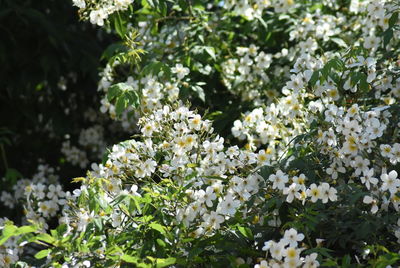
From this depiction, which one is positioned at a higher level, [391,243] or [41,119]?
[391,243]

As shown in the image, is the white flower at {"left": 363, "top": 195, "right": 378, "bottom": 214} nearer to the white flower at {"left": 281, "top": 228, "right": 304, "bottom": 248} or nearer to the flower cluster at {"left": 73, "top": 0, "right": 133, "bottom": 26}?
the white flower at {"left": 281, "top": 228, "right": 304, "bottom": 248}

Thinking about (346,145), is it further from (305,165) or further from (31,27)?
(31,27)

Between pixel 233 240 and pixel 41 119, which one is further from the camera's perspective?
pixel 41 119

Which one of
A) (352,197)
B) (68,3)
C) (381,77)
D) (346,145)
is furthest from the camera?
(68,3)

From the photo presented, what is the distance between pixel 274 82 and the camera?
150 inches

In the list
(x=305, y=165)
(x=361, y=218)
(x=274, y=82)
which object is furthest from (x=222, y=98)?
(x=361, y=218)

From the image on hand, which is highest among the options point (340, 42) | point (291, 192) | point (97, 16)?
point (97, 16)

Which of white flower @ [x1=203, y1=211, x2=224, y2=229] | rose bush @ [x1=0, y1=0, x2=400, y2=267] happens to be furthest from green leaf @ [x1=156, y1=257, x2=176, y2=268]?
white flower @ [x1=203, y1=211, x2=224, y2=229]

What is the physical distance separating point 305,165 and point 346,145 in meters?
0.16

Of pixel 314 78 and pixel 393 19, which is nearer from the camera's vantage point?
pixel 314 78

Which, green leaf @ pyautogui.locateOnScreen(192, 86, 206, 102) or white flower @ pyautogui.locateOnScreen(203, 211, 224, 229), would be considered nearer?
white flower @ pyautogui.locateOnScreen(203, 211, 224, 229)

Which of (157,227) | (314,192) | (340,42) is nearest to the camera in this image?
(157,227)

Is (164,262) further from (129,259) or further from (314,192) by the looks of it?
(314,192)

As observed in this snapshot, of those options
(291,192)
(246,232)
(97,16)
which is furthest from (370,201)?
(97,16)
